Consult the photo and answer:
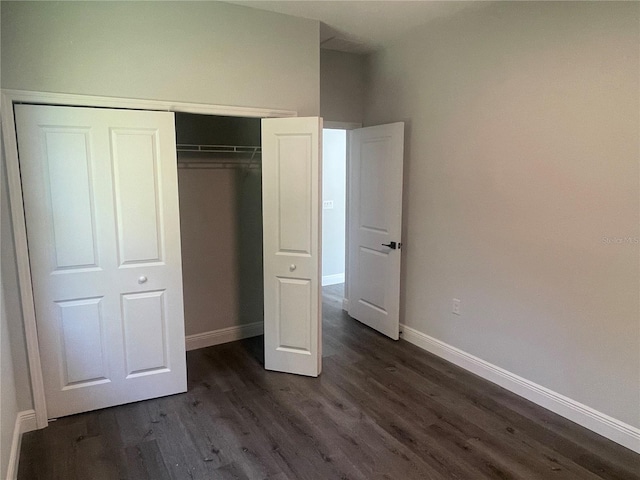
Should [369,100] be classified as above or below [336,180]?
above

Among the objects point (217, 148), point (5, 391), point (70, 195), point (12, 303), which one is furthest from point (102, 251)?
point (217, 148)

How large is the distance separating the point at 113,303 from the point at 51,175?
0.91 m

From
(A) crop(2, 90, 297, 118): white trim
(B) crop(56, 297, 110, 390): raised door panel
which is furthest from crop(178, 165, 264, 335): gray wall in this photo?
(B) crop(56, 297, 110, 390): raised door panel

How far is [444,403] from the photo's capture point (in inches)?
117

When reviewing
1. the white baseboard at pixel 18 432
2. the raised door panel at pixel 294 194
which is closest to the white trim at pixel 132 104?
the raised door panel at pixel 294 194

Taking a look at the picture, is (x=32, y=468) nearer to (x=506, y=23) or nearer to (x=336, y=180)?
(x=506, y=23)

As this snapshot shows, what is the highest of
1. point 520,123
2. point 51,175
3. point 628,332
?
point 520,123

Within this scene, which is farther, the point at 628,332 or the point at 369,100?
the point at 369,100

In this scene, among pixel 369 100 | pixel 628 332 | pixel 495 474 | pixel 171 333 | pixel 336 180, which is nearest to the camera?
pixel 495 474

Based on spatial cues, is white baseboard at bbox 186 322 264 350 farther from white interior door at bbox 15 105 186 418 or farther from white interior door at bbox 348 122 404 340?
white interior door at bbox 348 122 404 340

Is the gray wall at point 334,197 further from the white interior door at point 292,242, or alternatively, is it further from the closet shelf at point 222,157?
the white interior door at point 292,242

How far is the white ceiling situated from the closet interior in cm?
105

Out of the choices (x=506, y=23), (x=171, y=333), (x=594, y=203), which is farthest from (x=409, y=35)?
(x=171, y=333)

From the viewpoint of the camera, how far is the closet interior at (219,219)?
146 inches
